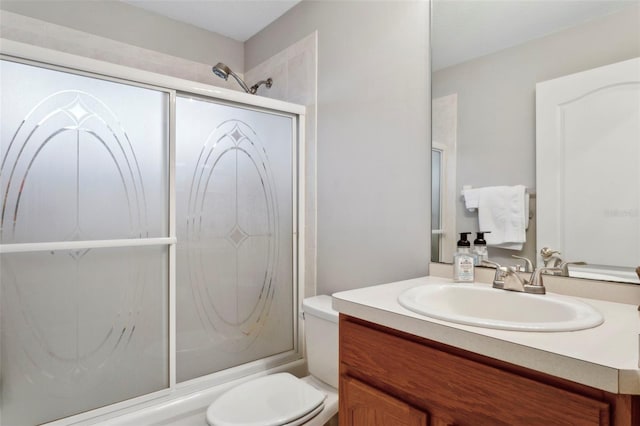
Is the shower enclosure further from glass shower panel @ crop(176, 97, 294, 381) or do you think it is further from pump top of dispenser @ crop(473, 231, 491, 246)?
pump top of dispenser @ crop(473, 231, 491, 246)

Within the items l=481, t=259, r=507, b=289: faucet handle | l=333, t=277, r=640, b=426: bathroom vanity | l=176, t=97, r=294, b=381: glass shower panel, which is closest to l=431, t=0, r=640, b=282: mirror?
l=481, t=259, r=507, b=289: faucet handle

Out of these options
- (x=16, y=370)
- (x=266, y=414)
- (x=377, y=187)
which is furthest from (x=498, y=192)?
(x=16, y=370)

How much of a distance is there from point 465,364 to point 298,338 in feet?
4.74

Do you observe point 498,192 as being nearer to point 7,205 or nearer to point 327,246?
point 327,246

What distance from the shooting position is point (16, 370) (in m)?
1.35

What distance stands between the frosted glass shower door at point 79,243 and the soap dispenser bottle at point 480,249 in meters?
1.31

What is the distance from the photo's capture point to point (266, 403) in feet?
4.51

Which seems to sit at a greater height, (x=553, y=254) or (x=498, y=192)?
(x=498, y=192)

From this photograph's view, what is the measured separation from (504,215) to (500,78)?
1.57 feet

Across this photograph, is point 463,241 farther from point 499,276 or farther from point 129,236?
point 129,236

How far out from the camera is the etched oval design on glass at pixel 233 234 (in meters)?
1.74

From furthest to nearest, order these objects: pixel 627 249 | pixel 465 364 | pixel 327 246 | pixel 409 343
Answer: pixel 327 246
pixel 627 249
pixel 409 343
pixel 465 364

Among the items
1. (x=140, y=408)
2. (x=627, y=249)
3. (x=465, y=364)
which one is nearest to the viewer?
(x=465, y=364)

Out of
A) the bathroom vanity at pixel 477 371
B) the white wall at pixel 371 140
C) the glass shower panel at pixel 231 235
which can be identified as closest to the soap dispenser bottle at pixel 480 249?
the white wall at pixel 371 140
